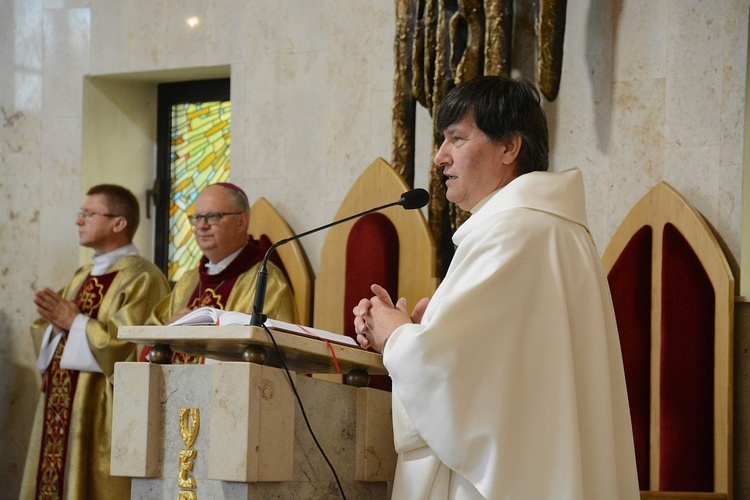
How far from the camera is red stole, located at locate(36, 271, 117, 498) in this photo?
5.72m

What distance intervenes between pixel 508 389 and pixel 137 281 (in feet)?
12.0

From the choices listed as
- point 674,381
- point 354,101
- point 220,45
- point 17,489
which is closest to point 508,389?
point 674,381

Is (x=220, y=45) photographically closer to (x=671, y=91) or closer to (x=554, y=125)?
(x=554, y=125)

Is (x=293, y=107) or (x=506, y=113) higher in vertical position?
(x=293, y=107)

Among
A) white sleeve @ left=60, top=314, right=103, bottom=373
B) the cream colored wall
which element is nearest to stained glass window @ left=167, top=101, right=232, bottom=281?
the cream colored wall

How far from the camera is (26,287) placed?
22.3ft

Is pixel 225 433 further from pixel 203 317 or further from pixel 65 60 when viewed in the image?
pixel 65 60

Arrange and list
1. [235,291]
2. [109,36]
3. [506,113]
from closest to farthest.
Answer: [506,113] < [235,291] < [109,36]

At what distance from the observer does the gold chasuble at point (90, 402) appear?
18.6 ft

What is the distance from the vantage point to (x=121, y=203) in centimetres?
609

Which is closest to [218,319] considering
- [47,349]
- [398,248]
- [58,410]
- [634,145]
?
[398,248]

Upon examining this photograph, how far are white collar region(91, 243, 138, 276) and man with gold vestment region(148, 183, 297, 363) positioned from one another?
66cm

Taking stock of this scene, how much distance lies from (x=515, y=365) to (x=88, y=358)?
11.6 feet

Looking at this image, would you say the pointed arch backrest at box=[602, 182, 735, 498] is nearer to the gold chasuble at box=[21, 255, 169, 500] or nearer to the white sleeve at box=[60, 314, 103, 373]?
the gold chasuble at box=[21, 255, 169, 500]
